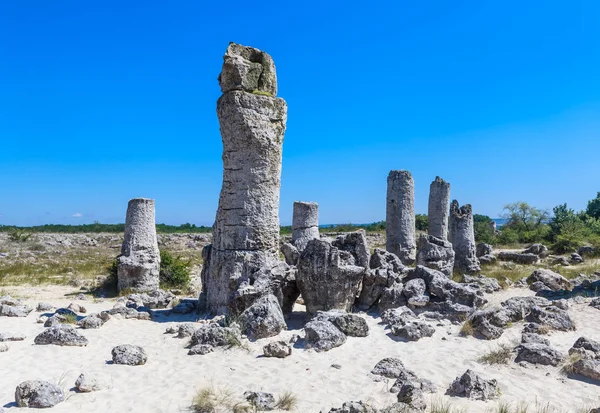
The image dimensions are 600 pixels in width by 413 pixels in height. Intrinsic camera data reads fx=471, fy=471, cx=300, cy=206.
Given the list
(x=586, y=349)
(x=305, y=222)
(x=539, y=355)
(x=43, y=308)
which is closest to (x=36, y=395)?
(x=43, y=308)

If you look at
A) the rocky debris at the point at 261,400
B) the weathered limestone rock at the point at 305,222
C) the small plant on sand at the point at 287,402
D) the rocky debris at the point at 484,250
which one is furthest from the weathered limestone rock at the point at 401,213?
the rocky debris at the point at 261,400

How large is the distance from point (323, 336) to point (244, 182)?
3.58m

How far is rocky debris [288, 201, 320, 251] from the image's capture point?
15430 millimetres

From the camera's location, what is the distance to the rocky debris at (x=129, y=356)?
6.39 metres

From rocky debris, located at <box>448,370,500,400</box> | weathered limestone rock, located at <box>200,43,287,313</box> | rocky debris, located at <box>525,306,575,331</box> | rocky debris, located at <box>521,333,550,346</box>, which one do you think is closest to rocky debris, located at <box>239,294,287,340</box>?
weathered limestone rock, located at <box>200,43,287,313</box>

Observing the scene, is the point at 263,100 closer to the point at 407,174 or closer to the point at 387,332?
the point at 387,332

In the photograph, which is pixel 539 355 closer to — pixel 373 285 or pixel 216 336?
pixel 373 285

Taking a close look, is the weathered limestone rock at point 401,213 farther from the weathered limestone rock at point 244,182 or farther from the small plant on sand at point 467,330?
the small plant on sand at point 467,330

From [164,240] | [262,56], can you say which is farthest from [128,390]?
[164,240]

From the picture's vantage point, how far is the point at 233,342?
7.13 meters

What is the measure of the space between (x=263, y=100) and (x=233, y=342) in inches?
190

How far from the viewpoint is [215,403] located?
5.03 m

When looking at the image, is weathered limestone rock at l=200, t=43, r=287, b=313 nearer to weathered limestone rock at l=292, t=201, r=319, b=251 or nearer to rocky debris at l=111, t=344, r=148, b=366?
rocky debris at l=111, t=344, r=148, b=366

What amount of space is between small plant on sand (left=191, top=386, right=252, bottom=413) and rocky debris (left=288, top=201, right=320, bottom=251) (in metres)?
10.1
